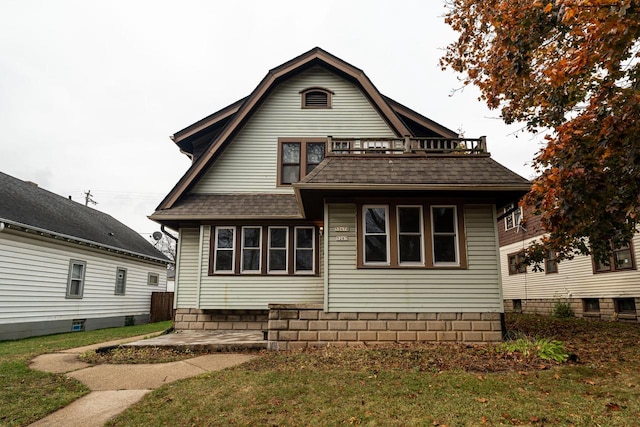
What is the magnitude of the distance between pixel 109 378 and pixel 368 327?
4963 millimetres

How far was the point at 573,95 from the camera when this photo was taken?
10.2 metres

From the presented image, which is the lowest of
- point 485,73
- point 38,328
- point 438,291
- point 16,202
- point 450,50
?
point 38,328

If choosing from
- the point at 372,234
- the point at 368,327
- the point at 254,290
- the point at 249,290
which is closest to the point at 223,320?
the point at 249,290

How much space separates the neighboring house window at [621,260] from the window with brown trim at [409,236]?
27.1 ft

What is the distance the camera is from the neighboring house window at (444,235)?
864cm

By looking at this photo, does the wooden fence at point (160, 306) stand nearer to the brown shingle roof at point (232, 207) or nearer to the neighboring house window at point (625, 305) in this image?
the brown shingle roof at point (232, 207)

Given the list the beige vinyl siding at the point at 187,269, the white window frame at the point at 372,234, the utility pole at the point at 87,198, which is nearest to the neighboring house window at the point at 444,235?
the white window frame at the point at 372,234

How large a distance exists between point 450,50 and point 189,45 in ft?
32.2

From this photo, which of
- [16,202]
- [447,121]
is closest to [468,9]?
[16,202]

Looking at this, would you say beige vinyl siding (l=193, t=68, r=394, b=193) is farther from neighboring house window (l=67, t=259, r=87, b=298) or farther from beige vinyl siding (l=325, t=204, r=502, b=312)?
neighboring house window (l=67, t=259, r=87, b=298)

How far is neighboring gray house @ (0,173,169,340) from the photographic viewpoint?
11828 mm

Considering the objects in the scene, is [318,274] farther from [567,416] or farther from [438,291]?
[567,416]

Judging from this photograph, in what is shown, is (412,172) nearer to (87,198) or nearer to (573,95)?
(573,95)

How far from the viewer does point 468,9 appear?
12281 millimetres
